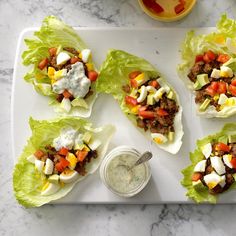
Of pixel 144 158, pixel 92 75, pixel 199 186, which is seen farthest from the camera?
pixel 92 75

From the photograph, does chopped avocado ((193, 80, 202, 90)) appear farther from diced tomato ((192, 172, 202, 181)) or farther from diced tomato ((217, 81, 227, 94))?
diced tomato ((192, 172, 202, 181))

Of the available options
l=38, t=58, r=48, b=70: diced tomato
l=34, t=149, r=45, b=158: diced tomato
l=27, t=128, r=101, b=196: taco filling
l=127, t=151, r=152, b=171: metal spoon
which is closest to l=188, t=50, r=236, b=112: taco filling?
l=127, t=151, r=152, b=171: metal spoon

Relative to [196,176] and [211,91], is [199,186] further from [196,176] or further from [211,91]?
[211,91]

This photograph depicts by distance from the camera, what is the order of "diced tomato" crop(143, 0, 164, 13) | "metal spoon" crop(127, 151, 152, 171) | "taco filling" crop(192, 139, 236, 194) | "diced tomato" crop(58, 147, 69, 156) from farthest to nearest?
"diced tomato" crop(143, 0, 164, 13) < "diced tomato" crop(58, 147, 69, 156) < "taco filling" crop(192, 139, 236, 194) < "metal spoon" crop(127, 151, 152, 171)

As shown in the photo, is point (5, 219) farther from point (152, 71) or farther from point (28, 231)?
point (152, 71)

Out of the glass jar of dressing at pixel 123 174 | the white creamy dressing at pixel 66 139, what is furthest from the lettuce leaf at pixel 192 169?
the white creamy dressing at pixel 66 139

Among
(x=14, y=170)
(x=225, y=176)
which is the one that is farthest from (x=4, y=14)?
(x=225, y=176)

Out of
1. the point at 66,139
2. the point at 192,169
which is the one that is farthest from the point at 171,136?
the point at 66,139
